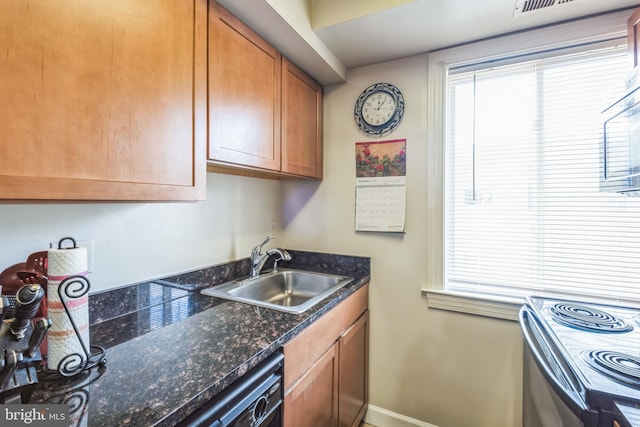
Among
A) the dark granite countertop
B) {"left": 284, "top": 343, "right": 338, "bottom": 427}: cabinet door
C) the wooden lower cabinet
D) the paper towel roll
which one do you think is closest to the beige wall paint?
the wooden lower cabinet

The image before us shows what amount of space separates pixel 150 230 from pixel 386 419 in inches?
70.1

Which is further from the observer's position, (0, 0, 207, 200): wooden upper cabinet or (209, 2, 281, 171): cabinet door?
(209, 2, 281, 171): cabinet door

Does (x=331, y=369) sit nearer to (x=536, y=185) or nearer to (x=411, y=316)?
(x=411, y=316)

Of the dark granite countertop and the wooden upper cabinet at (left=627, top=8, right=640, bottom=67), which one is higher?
the wooden upper cabinet at (left=627, top=8, right=640, bottom=67)

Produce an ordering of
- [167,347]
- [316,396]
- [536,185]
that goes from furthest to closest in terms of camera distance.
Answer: [536,185], [316,396], [167,347]

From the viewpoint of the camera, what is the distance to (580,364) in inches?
32.8

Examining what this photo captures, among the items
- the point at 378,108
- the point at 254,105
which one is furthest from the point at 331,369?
the point at 378,108

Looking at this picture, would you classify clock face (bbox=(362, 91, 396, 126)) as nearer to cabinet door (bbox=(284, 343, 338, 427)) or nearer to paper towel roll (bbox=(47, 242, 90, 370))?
cabinet door (bbox=(284, 343, 338, 427))

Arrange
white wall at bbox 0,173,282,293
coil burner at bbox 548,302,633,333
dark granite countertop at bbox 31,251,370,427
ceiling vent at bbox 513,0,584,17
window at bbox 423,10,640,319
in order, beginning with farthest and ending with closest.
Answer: window at bbox 423,10,640,319 → ceiling vent at bbox 513,0,584,17 → coil burner at bbox 548,302,633,333 → white wall at bbox 0,173,282,293 → dark granite countertop at bbox 31,251,370,427

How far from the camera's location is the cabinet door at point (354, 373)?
1.52 metres

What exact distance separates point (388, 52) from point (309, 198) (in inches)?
40.8

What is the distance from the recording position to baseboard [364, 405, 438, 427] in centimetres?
177

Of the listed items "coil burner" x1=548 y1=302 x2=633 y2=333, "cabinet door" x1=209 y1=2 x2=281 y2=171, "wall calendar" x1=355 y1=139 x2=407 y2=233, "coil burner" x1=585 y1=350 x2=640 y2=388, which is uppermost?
"cabinet door" x1=209 y1=2 x2=281 y2=171

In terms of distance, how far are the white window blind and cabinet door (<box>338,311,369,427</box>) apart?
0.61m
